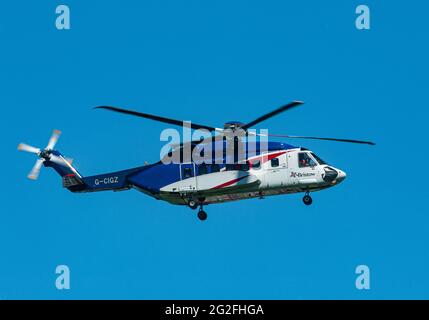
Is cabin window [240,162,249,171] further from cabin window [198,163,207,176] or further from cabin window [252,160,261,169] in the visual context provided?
cabin window [198,163,207,176]

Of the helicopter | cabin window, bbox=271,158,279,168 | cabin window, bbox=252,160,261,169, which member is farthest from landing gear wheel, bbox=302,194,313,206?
cabin window, bbox=252,160,261,169

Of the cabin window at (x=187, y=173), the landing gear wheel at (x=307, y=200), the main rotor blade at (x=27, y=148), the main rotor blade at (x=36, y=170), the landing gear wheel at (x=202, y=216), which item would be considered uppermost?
the main rotor blade at (x=27, y=148)

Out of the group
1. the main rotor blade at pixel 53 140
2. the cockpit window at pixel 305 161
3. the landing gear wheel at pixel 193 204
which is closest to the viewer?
the cockpit window at pixel 305 161

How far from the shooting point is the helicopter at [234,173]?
46.2 m

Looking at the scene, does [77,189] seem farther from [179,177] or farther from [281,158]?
[281,158]

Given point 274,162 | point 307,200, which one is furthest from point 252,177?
point 307,200

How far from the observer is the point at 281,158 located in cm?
4688

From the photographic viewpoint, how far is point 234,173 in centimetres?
4697

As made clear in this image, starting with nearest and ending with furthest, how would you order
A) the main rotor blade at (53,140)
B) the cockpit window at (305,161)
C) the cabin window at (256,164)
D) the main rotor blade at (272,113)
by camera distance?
the main rotor blade at (272,113) → the cockpit window at (305,161) → the cabin window at (256,164) → the main rotor blade at (53,140)

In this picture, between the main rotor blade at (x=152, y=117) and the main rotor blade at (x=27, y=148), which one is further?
the main rotor blade at (x=27, y=148)

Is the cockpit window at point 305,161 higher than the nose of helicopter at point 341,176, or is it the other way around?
Answer: the cockpit window at point 305,161

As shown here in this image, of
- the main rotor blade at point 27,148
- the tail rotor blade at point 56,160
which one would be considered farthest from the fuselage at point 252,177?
the main rotor blade at point 27,148

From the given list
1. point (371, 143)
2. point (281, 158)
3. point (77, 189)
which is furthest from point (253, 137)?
point (77, 189)

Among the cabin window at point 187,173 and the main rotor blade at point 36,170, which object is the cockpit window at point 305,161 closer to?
the cabin window at point 187,173
